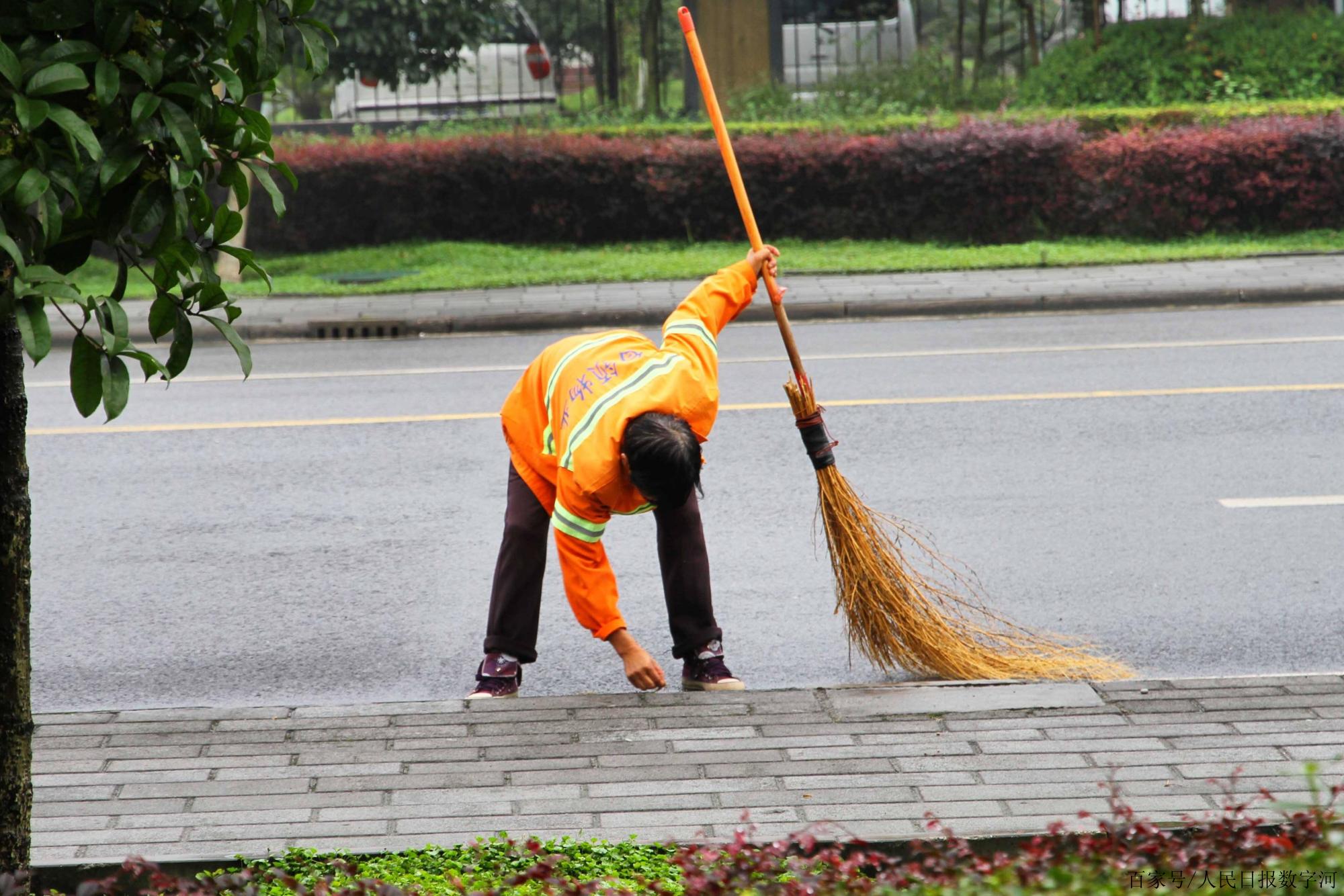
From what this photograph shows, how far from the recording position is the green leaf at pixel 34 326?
220 centimetres

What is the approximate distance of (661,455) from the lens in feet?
12.6

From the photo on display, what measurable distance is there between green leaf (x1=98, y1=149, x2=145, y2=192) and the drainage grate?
32.7 feet

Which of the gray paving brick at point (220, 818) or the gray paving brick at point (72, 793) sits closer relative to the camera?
the gray paving brick at point (220, 818)

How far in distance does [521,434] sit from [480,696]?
2.53 ft

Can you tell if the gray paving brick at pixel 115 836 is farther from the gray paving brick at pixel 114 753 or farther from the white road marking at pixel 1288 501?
the white road marking at pixel 1288 501

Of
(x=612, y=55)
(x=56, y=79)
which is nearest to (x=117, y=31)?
(x=56, y=79)

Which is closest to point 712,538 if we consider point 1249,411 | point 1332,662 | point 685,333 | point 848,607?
point 848,607

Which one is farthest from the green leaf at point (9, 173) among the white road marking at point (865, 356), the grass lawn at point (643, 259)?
the grass lawn at point (643, 259)

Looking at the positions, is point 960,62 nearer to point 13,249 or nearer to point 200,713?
point 200,713

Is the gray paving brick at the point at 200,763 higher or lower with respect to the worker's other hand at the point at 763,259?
lower

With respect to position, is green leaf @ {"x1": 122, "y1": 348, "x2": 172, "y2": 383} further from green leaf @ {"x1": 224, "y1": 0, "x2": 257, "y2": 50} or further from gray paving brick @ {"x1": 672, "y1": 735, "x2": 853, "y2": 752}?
gray paving brick @ {"x1": 672, "y1": 735, "x2": 853, "y2": 752}

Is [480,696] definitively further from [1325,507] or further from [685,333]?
[1325,507]

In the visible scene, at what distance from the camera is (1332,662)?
4805 mm

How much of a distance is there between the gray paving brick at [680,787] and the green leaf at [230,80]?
6.08 feet
